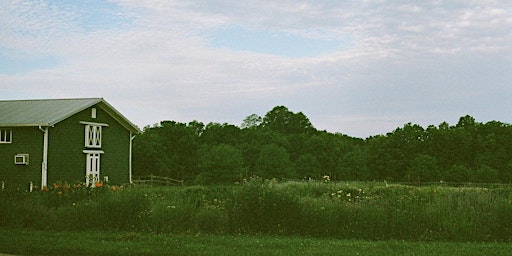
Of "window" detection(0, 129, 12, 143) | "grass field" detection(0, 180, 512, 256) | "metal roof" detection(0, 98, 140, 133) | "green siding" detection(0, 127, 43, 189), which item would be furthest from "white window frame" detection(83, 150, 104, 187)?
"grass field" detection(0, 180, 512, 256)

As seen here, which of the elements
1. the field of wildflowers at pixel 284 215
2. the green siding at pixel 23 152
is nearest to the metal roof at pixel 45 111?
the green siding at pixel 23 152

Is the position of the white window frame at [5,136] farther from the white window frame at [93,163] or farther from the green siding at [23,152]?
the white window frame at [93,163]

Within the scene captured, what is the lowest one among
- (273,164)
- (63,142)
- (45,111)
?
(273,164)

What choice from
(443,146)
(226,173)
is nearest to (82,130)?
(226,173)

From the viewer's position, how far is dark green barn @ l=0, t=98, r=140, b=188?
112ft

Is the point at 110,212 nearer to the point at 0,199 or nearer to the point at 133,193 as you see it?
the point at 133,193

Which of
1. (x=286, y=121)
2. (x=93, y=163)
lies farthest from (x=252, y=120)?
(x=93, y=163)

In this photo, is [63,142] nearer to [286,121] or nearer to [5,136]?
[5,136]

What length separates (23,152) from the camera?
113 feet

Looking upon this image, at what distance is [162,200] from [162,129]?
67782mm

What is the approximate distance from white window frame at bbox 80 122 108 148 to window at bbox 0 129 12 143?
4338mm

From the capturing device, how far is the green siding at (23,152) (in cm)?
3406

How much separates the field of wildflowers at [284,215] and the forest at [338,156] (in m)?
50.9

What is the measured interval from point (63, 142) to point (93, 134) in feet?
8.99
